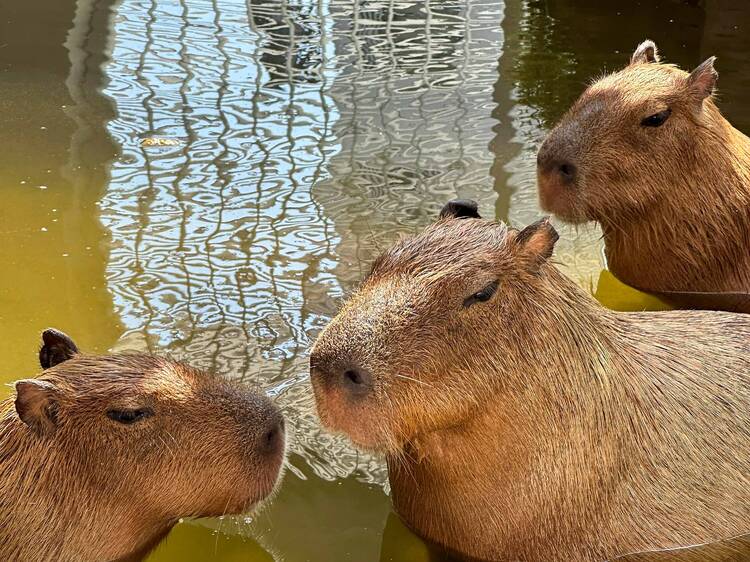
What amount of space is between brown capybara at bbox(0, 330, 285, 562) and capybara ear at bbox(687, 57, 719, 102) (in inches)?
100

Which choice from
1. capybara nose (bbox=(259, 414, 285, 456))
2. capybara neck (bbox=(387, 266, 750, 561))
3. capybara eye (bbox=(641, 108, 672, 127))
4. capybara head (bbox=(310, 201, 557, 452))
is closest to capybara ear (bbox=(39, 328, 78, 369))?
capybara nose (bbox=(259, 414, 285, 456))

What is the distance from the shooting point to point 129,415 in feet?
10.4

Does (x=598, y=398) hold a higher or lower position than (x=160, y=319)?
higher

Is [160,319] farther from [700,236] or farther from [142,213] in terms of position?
[700,236]

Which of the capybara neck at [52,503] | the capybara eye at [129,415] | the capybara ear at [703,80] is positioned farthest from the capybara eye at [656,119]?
the capybara neck at [52,503]

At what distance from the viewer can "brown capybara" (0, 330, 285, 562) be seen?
122 inches

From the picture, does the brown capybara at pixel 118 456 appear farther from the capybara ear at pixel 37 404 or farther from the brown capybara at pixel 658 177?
the brown capybara at pixel 658 177

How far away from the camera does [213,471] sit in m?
3.22

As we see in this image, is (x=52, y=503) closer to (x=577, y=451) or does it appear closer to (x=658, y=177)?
(x=577, y=451)

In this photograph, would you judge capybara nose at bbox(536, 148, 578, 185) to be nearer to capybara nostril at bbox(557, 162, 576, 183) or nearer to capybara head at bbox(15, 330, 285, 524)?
capybara nostril at bbox(557, 162, 576, 183)

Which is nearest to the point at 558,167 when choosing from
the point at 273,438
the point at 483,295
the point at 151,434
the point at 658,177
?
the point at 658,177

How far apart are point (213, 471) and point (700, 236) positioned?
2.72m

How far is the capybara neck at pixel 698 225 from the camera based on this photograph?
4898mm

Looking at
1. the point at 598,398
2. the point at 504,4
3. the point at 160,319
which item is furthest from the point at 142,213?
the point at 504,4
